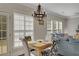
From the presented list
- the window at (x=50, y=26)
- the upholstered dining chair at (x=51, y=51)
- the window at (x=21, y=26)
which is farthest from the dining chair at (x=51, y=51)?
the window at (x=21, y=26)

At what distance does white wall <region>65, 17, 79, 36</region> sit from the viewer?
1612 mm

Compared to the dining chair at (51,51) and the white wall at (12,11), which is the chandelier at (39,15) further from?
the dining chair at (51,51)

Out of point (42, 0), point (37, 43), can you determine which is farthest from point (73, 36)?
point (42, 0)

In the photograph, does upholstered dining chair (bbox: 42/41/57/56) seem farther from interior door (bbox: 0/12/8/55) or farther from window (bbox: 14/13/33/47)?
interior door (bbox: 0/12/8/55)

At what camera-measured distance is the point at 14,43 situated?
5.23ft

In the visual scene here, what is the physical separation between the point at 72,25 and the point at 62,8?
0.24m

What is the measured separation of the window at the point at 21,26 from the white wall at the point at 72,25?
45 cm

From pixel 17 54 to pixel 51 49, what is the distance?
0.42m

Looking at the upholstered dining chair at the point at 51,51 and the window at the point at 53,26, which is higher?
the window at the point at 53,26

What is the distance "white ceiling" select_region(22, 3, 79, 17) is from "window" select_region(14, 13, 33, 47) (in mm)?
163

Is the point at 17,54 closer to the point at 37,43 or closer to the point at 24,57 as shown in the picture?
the point at 24,57

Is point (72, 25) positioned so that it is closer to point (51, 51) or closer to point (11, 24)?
point (51, 51)

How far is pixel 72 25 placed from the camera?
64.0 inches

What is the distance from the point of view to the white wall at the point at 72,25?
1.61 m
